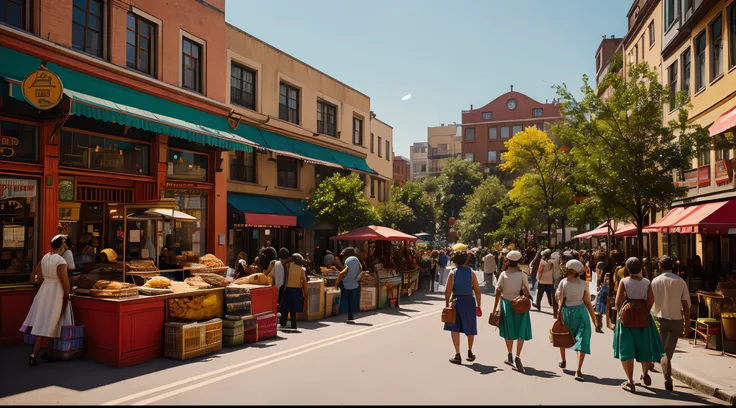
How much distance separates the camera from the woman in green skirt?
788cm

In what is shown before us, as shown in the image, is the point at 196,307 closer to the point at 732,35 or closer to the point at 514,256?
the point at 514,256

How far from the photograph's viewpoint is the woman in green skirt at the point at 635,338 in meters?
7.88

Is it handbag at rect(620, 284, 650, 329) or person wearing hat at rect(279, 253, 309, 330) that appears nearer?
handbag at rect(620, 284, 650, 329)

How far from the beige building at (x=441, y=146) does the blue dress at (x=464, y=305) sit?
93430 millimetres

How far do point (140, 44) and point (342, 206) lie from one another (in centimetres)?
1231

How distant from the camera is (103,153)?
14.0 metres

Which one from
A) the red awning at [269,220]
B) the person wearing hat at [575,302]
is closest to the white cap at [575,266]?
the person wearing hat at [575,302]

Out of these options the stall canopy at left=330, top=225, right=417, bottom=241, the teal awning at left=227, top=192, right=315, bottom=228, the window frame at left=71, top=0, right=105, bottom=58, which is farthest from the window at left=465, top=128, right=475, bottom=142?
the window frame at left=71, top=0, right=105, bottom=58

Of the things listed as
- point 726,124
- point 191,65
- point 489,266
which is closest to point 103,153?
point 191,65

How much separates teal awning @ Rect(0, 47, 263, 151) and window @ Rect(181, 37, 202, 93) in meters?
0.90

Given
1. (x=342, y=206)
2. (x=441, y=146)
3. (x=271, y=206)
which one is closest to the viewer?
(x=271, y=206)

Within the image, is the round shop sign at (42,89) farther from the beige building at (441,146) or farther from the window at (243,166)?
the beige building at (441,146)

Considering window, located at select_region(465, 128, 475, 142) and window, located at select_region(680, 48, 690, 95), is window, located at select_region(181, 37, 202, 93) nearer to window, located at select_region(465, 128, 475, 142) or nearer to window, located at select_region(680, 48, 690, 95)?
window, located at select_region(680, 48, 690, 95)

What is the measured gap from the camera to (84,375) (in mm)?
8211
